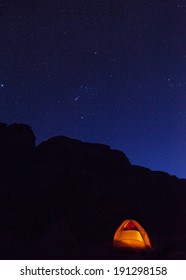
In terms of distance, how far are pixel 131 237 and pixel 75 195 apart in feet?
25.6

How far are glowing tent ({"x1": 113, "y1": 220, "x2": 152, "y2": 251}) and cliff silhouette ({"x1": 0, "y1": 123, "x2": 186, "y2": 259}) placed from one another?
55 cm

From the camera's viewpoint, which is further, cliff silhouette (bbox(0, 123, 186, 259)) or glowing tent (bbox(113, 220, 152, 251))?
cliff silhouette (bbox(0, 123, 186, 259))

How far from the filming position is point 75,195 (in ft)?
76.9

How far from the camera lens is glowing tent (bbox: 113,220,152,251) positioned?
16000 mm

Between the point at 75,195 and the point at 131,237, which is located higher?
the point at 75,195

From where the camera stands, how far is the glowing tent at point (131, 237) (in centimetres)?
1600

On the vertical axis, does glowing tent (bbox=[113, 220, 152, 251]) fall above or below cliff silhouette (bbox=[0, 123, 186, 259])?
below

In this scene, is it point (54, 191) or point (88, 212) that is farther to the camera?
point (54, 191)

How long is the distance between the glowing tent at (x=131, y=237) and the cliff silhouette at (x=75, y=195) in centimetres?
55

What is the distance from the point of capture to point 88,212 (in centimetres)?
2164

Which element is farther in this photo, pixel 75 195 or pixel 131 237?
pixel 75 195

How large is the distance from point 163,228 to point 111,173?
21.7 feet
